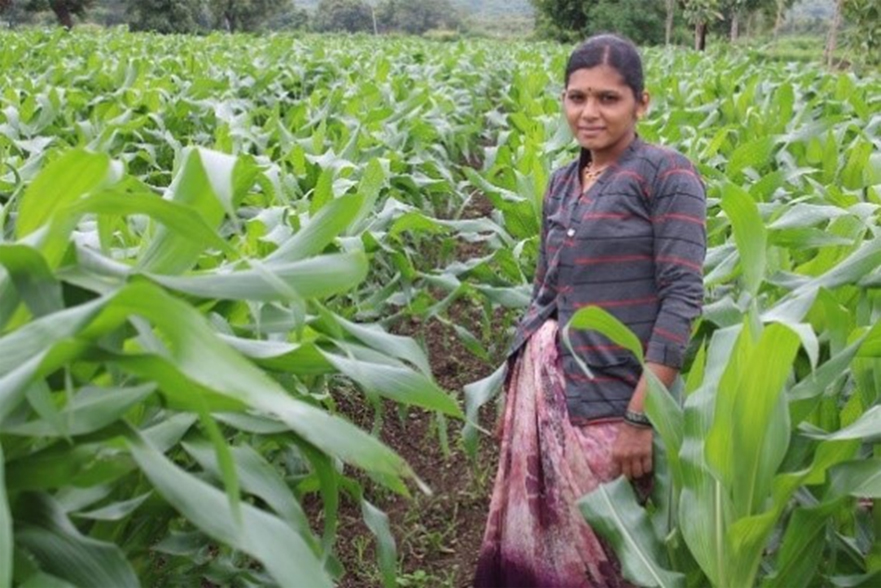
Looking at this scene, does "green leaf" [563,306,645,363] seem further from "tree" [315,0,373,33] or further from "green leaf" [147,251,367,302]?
"tree" [315,0,373,33]

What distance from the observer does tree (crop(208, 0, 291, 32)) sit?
168 feet

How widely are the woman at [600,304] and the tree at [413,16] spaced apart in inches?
3151

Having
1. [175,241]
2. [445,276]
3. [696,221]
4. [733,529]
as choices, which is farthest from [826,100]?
[175,241]

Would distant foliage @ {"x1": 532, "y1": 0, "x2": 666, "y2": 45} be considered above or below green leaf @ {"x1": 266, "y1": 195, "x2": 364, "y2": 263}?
below

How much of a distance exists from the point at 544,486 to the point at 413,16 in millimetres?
83968

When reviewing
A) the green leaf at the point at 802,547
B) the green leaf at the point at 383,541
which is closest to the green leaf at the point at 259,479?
the green leaf at the point at 383,541

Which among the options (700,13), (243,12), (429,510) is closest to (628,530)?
(429,510)

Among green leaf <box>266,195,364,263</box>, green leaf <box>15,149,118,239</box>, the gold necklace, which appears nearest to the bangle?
the gold necklace

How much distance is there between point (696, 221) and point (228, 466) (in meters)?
1.33

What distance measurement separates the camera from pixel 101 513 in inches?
55.8

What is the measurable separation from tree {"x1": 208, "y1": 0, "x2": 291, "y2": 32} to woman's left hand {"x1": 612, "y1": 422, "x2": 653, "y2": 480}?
1974 inches

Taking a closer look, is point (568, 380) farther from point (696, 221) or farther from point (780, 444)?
point (780, 444)

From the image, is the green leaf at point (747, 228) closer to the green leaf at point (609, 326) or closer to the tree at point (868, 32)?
the green leaf at point (609, 326)

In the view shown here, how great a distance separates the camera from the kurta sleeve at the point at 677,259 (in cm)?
219
